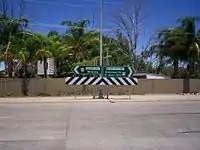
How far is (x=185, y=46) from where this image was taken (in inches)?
1518

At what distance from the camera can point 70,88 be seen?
3347 centimetres

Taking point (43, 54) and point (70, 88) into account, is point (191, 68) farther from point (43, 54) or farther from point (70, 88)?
point (43, 54)

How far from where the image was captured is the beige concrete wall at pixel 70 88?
32.6 meters

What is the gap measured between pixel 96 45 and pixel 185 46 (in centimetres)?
832

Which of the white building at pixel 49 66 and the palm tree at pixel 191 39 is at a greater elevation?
the palm tree at pixel 191 39

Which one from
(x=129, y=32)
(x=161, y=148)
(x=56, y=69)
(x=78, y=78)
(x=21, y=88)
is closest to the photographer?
(x=161, y=148)

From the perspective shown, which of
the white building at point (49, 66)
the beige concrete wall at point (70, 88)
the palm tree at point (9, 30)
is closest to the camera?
the beige concrete wall at point (70, 88)

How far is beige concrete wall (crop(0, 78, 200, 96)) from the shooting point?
3262 centimetres

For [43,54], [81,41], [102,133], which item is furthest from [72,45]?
[102,133]

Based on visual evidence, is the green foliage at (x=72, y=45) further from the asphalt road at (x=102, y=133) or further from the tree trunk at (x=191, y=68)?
the asphalt road at (x=102, y=133)

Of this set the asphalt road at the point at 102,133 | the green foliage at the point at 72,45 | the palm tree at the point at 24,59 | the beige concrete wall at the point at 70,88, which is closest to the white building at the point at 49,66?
the green foliage at the point at 72,45

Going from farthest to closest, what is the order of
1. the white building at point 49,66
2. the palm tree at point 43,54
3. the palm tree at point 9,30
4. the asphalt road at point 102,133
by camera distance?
the white building at point 49,66 < the palm tree at point 9,30 < the palm tree at point 43,54 < the asphalt road at point 102,133

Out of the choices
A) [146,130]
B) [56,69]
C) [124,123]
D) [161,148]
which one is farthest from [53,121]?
[56,69]

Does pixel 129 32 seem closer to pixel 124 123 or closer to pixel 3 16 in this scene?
pixel 3 16
